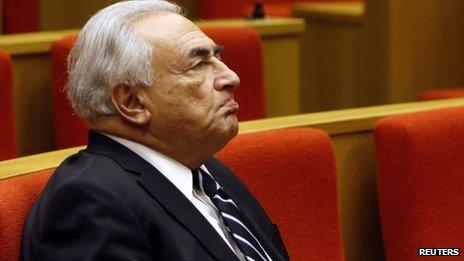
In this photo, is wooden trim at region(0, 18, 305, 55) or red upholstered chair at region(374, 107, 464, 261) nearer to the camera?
red upholstered chair at region(374, 107, 464, 261)

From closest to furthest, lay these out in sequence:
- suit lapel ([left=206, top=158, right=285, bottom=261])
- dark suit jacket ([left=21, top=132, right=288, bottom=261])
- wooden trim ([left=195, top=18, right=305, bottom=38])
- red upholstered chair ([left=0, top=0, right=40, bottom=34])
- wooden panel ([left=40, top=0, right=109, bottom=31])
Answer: dark suit jacket ([left=21, top=132, right=288, bottom=261]) < suit lapel ([left=206, top=158, right=285, bottom=261]) < wooden trim ([left=195, top=18, right=305, bottom=38]) < red upholstered chair ([left=0, top=0, right=40, bottom=34]) < wooden panel ([left=40, top=0, right=109, bottom=31])

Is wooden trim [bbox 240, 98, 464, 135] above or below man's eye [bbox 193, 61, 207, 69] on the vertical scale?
below

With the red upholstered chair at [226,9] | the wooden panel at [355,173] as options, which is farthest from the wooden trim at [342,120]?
the red upholstered chair at [226,9]

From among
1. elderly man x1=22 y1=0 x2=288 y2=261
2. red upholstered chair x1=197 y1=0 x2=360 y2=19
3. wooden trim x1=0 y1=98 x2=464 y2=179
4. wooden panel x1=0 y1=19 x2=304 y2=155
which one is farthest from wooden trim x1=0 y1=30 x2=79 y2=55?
red upholstered chair x1=197 y1=0 x2=360 y2=19

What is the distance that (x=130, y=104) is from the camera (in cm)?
60

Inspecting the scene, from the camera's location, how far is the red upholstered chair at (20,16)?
1499 mm

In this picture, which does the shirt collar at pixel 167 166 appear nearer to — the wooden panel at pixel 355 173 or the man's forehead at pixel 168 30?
the man's forehead at pixel 168 30

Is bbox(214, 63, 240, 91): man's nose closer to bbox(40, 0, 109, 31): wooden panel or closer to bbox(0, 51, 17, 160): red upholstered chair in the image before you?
bbox(0, 51, 17, 160): red upholstered chair

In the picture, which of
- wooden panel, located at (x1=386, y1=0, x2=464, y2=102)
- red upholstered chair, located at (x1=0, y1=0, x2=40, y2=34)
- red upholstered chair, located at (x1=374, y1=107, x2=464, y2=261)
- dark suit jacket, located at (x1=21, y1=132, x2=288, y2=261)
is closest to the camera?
dark suit jacket, located at (x1=21, y1=132, x2=288, y2=261)

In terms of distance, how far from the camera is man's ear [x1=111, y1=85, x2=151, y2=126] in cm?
60

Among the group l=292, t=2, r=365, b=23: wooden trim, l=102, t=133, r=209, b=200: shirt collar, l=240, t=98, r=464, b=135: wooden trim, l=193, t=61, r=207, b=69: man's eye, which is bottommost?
l=292, t=2, r=365, b=23: wooden trim

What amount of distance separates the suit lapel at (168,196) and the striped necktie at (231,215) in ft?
0.08

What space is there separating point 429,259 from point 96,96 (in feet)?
1.01

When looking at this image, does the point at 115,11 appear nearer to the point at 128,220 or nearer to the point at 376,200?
the point at 128,220
